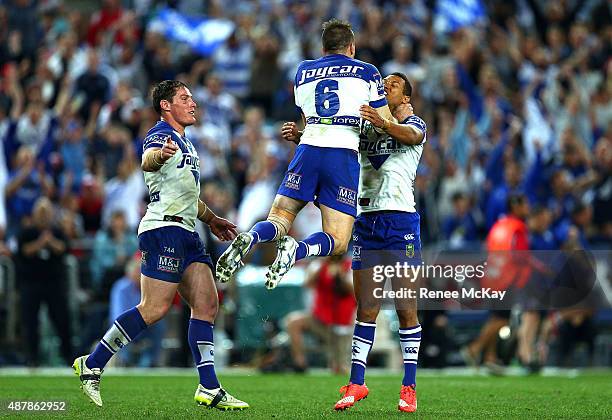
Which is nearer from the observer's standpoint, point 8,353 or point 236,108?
point 8,353

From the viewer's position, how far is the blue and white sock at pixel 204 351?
33.7ft

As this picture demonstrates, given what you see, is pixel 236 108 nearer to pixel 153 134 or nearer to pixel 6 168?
pixel 6 168

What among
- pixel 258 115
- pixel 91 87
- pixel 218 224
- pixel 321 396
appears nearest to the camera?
pixel 218 224

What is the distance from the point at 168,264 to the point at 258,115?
11727 mm

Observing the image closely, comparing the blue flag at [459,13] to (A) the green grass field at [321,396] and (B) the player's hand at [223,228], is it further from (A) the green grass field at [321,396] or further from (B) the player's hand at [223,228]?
(B) the player's hand at [223,228]

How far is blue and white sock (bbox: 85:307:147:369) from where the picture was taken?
33.3 ft

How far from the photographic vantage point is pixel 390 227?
1057cm

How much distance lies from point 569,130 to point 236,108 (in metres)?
6.41

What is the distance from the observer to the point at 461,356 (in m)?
19.5

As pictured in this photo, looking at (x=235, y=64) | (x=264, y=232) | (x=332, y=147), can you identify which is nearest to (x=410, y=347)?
(x=264, y=232)

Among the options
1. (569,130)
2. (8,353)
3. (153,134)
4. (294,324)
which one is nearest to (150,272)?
(153,134)

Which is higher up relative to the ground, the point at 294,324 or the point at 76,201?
the point at 76,201

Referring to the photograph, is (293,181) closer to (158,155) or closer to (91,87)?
(158,155)

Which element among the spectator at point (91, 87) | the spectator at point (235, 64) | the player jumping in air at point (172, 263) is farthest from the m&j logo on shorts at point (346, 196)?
the spectator at point (235, 64)
